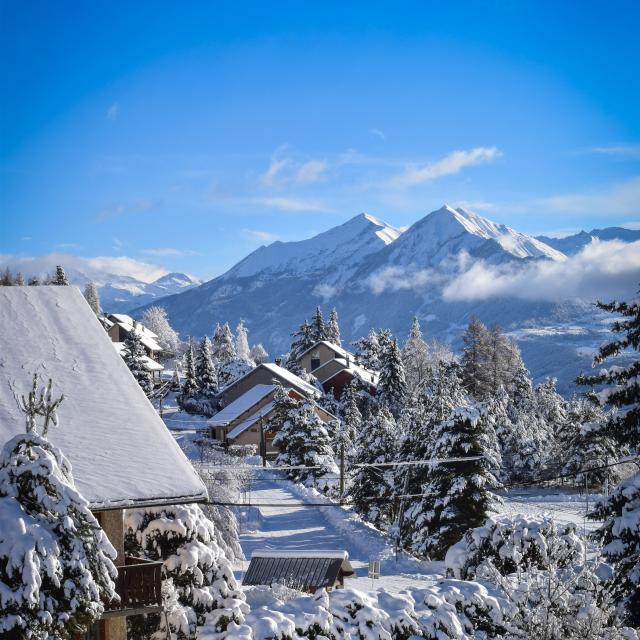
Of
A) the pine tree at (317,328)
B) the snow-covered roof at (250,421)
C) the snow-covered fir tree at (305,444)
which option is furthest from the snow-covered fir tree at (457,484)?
the pine tree at (317,328)

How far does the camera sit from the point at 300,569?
2567 cm

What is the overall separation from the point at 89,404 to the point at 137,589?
13.3ft

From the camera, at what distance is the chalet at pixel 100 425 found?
49.8 ft

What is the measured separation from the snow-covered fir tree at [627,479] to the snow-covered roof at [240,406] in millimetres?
49456

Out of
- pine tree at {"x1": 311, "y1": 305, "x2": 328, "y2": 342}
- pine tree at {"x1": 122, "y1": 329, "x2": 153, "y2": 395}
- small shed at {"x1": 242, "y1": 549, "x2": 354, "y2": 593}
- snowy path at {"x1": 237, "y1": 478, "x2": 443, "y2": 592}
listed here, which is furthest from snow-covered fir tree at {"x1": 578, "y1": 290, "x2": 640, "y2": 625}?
pine tree at {"x1": 311, "y1": 305, "x2": 328, "y2": 342}

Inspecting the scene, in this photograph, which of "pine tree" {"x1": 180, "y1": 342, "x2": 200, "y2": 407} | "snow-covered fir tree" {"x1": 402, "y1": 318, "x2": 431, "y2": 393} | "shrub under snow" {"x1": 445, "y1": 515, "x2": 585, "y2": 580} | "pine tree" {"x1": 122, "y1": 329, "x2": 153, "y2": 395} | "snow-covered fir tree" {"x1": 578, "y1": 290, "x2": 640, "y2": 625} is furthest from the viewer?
"snow-covered fir tree" {"x1": 402, "y1": 318, "x2": 431, "y2": 393}

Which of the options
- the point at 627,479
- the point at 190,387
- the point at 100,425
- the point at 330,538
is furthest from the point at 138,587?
the point at 190,387

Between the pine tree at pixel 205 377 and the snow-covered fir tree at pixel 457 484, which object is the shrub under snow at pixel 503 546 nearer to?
the snow-covered fir tree at pixel 457 484

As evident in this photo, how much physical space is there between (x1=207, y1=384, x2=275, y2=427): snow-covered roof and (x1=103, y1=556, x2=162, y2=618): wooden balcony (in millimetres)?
51091

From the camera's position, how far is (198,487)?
611 inches

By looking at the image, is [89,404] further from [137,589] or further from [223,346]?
[223,346]

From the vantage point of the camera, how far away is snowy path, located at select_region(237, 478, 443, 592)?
32.8 metres

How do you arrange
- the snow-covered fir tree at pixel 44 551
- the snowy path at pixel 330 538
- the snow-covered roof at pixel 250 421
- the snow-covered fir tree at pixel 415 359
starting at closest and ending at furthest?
the snow-covered fir tree at pixel 44 551 → the snowy path at pixel 330 538 → the snow-covered roof at pixel 250 421 → the snow-covered fir tree at pixel 415 359

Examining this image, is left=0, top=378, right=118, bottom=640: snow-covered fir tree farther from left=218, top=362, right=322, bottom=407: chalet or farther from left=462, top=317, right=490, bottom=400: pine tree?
left=462, top=317, right=490, bottom=400: pine tree
